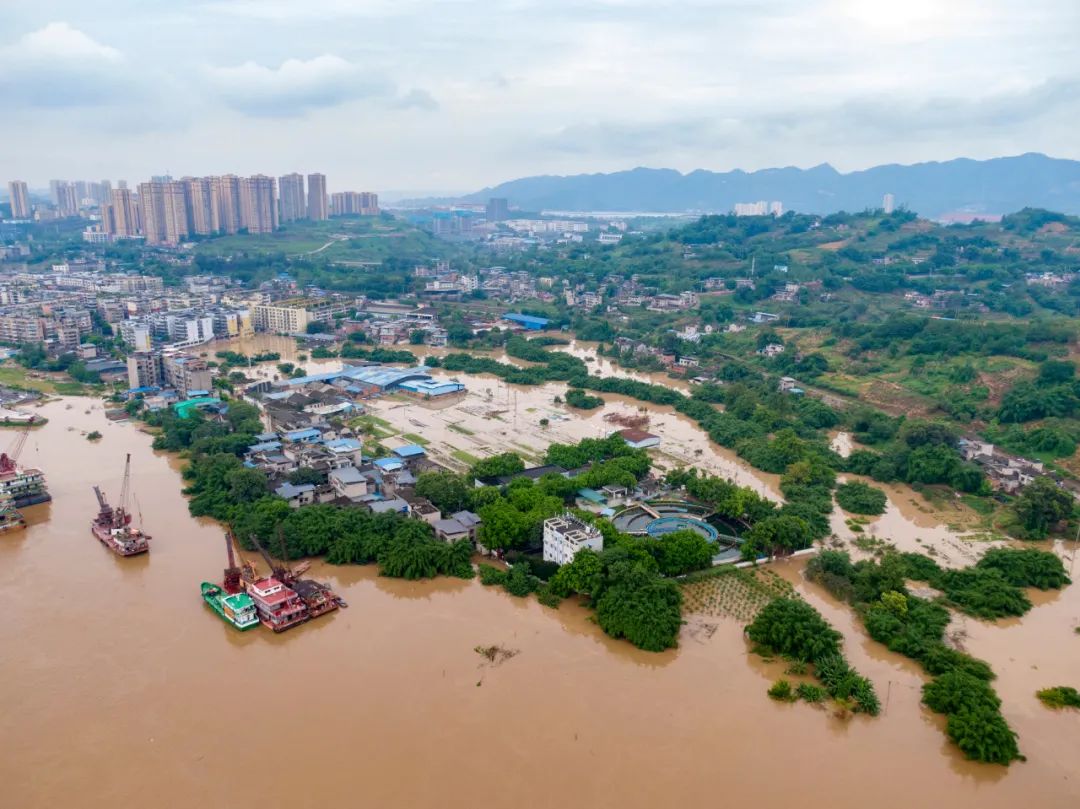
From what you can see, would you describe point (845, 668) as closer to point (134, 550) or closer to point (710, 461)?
point (710, 461)

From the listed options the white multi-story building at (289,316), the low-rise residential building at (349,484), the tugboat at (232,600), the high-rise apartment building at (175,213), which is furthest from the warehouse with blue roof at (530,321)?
the high-rise apartment building at (175,213)

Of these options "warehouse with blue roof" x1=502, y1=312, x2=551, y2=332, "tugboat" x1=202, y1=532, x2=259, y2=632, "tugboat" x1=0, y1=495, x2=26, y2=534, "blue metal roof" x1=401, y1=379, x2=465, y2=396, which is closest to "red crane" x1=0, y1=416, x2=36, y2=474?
"tugboat" x1=0, y1=495, x2=26, y2=534

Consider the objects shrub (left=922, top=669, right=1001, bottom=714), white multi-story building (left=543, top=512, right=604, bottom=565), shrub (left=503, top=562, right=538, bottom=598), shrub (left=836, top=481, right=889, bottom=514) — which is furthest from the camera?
shrub (left=836, top=481, right=889, bottom=514)

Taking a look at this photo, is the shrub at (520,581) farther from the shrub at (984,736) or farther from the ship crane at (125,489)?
the ship crane at (125,489)

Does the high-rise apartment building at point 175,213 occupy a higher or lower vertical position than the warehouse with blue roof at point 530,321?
higher

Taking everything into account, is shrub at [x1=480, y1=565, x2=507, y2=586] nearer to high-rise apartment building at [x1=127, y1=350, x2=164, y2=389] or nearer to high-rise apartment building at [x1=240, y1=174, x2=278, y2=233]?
high-rise apartment building at [x1=127, y1=350, x2=164, y2=389]

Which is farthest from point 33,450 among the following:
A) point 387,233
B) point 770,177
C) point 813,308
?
point 770,177

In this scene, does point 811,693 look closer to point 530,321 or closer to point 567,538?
point 567,538
